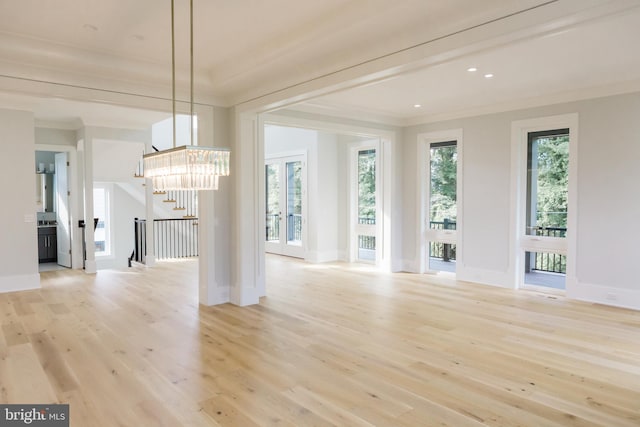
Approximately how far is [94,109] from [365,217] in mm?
5422

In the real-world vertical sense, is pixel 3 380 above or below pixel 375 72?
below

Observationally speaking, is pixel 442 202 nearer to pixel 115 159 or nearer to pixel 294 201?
pixel 294 201

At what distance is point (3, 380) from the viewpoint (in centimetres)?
322

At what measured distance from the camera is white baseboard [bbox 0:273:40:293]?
628cm

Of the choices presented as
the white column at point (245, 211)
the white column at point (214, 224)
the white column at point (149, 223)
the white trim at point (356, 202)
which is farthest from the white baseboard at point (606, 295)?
the white column at point (149, 223)

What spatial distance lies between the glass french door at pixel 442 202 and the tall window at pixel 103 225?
24.8 ft

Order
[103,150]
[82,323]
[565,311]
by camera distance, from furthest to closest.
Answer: [103,150], [565,311], [82,323]

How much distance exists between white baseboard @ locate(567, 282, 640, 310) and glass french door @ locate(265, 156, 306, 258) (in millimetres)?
5491

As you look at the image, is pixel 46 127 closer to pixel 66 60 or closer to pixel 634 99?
pixel 66 60

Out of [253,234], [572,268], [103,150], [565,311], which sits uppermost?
[103,150]

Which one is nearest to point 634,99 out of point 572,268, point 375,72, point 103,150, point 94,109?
point 572,268

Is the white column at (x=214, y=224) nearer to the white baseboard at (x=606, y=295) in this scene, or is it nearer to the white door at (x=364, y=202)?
the white door at (x=364, y=202)

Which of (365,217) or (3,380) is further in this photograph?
(365,217)

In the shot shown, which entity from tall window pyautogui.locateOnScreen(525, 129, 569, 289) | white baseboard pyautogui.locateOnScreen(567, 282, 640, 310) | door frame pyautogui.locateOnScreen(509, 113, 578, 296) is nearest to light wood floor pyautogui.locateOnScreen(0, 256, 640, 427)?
white baseboard pyautogui.locateOnScreen(567, 282, 640, 310)
